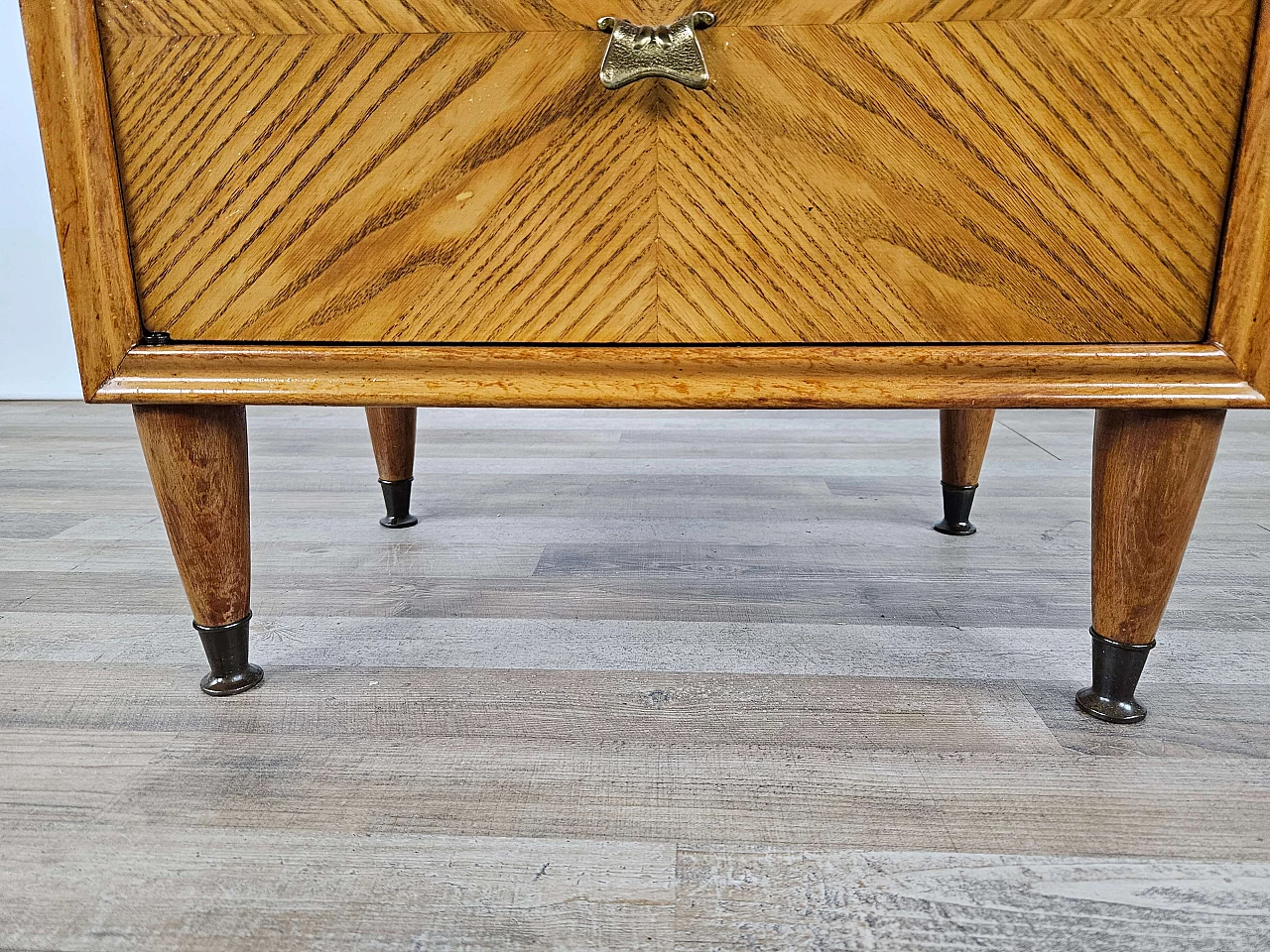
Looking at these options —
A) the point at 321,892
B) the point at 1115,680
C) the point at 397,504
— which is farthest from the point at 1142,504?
the point at 397,504

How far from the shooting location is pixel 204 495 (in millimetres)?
529

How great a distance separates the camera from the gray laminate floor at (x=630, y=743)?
39 cm

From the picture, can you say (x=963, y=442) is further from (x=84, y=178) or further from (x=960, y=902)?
(x=84, y=178)

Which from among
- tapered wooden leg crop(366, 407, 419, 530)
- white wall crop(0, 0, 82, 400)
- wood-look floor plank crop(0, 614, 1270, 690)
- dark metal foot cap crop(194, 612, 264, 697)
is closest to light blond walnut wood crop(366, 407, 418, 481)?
tapered wooden leg crop(366, 407, 419, 530)

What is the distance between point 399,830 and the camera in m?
0.45

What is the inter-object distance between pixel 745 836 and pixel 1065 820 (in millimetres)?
163

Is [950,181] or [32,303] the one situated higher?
[950,181]

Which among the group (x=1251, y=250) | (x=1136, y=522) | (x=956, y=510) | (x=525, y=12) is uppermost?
(x=525, y=12)

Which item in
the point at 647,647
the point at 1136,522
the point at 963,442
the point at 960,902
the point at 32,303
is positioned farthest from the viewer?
the point at 32,303

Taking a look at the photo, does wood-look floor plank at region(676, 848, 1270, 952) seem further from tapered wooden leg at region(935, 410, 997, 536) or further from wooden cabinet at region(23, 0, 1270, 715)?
tapered wooden leg at region(935, 410, 997, 536)

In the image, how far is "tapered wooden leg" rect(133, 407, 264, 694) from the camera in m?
0.51

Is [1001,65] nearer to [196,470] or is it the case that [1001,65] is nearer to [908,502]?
[196,470]

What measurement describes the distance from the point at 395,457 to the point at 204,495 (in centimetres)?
40

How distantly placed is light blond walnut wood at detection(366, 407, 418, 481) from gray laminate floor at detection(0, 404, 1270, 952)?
7 cm
